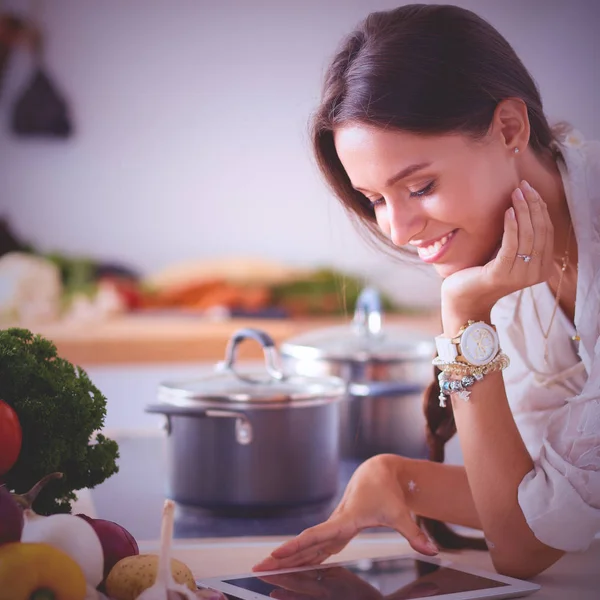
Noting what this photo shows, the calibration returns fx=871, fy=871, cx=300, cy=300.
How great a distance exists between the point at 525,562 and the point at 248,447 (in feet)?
1.24

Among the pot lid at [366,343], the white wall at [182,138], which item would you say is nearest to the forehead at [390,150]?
the pot lid at [366,343]

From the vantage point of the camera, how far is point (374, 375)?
4.81 ft

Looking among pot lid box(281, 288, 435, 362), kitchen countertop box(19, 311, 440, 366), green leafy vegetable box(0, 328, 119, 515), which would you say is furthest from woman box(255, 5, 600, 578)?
kitchen countertop box(19, 311, 440, 366)

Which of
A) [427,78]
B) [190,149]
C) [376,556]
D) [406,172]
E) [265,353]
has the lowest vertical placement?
[376,556]

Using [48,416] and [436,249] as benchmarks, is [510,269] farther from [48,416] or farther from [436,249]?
[48,416]

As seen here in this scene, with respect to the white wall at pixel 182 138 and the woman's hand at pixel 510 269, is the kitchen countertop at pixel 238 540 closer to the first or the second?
the woman's hand at pixel 510 269

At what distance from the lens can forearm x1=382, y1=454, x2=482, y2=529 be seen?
107cm

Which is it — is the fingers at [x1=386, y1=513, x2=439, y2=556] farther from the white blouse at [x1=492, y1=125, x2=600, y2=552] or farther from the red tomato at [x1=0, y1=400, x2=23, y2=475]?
the red tomato at [x1=0, y1=400, x2=23, y2=475]

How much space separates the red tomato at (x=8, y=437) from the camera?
28.6 inches

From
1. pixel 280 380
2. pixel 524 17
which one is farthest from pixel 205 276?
pixel 280 380

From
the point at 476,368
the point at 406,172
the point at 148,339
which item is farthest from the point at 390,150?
the point at 148,339

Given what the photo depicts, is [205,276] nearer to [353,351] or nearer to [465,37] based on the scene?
[353,351]

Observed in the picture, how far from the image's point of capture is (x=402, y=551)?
3.27 feet

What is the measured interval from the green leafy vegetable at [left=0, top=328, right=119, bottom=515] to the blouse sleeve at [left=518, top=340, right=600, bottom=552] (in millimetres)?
439
